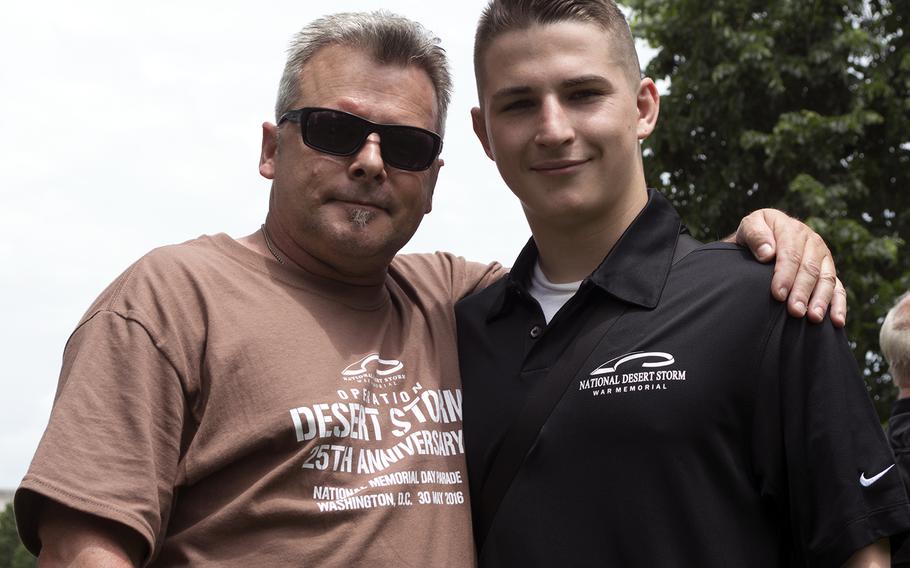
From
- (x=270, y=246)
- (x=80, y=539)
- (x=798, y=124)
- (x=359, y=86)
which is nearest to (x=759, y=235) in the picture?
(x=359, y=86)

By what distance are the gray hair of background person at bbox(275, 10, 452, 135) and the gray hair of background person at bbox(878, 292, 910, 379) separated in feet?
12.1

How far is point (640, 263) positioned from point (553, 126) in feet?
1.70

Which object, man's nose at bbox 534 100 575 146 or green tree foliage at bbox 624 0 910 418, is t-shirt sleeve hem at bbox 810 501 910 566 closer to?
man's nose at bbox 534 100 575 146

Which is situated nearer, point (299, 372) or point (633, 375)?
point (633, 375)

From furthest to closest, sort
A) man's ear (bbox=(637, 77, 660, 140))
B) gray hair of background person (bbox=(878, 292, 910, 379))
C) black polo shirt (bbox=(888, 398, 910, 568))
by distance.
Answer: gray hair of background person (bbox=(878, 292, 910, 379))
black polo shirt (bbox=(888, 398, 910, 568))
man's ear (bbox=(637, 77, 660, 140))

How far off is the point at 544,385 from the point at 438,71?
1281 mm

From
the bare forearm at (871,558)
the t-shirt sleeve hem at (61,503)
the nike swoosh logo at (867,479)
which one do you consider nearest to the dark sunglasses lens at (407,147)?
the t-shirt sleeve hem at (61,503)

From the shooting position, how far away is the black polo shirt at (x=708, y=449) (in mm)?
2885

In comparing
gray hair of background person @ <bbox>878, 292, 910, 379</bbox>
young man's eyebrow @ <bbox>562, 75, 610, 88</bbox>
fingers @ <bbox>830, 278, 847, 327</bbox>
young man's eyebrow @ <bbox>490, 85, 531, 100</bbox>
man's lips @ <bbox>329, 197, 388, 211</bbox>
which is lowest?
gray hair of background person @ <bbox>878, 292, 910, 379</bbox>

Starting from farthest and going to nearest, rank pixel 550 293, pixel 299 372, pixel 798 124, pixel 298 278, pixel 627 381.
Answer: pixel 798 124 < pixel 550 293 < pixel 298 278 < pixel 299 372 < pixel 627 381

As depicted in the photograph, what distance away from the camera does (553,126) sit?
3.39 meters

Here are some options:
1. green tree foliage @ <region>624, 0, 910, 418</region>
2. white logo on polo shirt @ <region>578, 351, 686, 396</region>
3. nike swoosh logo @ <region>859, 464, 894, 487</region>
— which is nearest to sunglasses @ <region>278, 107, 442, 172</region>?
white logo on polo shirt @ <region>578, 351, 686, 396</region>

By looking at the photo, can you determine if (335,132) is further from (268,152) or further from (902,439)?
(902,439)

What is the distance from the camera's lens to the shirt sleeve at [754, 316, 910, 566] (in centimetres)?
284
